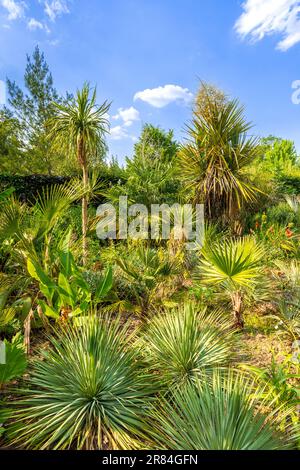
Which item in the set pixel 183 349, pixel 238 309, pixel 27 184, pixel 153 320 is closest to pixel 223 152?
pixel 238 309

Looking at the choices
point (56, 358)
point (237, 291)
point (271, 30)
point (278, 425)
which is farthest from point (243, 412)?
point (271, 30)

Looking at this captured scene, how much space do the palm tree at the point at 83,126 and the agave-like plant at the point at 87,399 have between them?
3.29 metres

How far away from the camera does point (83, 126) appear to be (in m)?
5.57

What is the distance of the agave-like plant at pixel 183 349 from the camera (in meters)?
2.62

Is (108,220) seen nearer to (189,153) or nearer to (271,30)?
(189,153)

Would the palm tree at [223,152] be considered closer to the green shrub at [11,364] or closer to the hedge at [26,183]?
the hedge at [26,183]

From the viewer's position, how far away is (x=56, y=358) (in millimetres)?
2455

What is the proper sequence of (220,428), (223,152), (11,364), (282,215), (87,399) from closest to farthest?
(220,428) → (11,364) → (87,399) → (223,152) → (282,215)

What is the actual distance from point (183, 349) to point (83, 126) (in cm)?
484

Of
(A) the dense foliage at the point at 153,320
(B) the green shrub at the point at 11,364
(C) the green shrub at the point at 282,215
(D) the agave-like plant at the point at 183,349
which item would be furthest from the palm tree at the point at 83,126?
(C) the green shrub at the point at 282,215

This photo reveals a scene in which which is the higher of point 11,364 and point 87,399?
point 11,364

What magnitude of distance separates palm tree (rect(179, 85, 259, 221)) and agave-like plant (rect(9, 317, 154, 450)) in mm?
6012

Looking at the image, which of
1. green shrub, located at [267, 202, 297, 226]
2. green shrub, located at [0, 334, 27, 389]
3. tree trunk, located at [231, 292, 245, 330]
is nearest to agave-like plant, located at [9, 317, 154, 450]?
green shrub, located at [0, 334, 27, 389]

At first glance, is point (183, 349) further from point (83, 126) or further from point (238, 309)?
point (83, 126)
